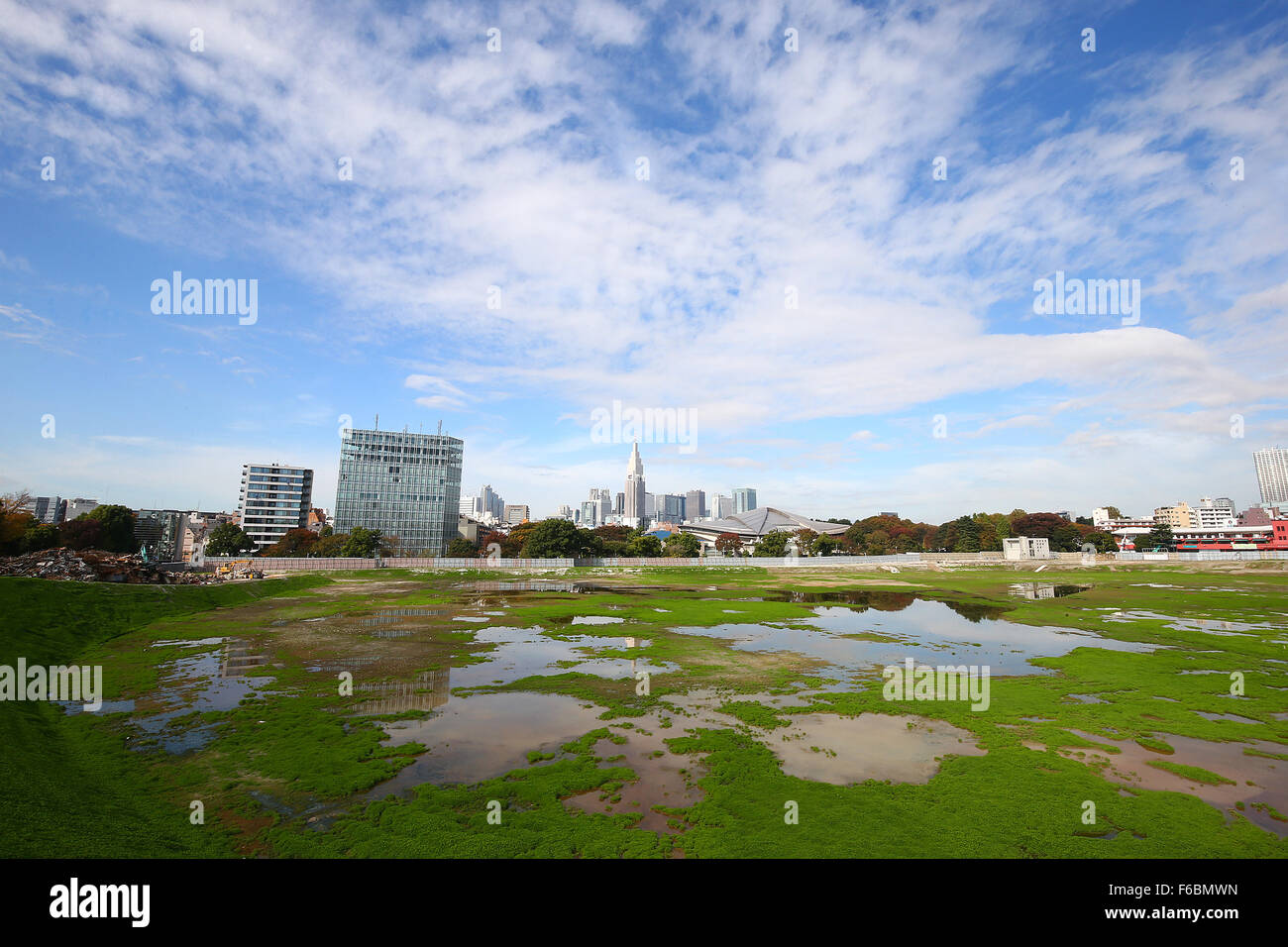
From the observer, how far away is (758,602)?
41062mm

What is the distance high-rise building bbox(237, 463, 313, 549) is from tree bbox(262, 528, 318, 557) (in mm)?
25432

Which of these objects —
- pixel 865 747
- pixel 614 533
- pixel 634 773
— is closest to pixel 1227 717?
pixel 865 747

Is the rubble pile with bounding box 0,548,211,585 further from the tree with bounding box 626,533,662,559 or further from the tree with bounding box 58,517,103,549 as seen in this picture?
the tree with bounding box 626,533,662,559

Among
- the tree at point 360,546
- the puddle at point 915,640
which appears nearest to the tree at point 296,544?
the tree at point 360,546

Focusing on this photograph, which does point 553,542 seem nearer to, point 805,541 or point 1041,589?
point 1041,589

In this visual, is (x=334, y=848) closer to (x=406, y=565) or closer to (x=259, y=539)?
(x=406, y=565)

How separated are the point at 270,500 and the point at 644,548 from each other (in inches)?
4502

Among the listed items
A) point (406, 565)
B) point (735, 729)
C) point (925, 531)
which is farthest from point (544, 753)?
point (925, 531)

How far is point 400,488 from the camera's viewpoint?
155250 millimetres

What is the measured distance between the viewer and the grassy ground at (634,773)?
7.62 m

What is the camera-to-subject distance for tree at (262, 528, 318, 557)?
12088cm

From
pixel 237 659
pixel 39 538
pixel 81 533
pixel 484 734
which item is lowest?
pixel 237 659
